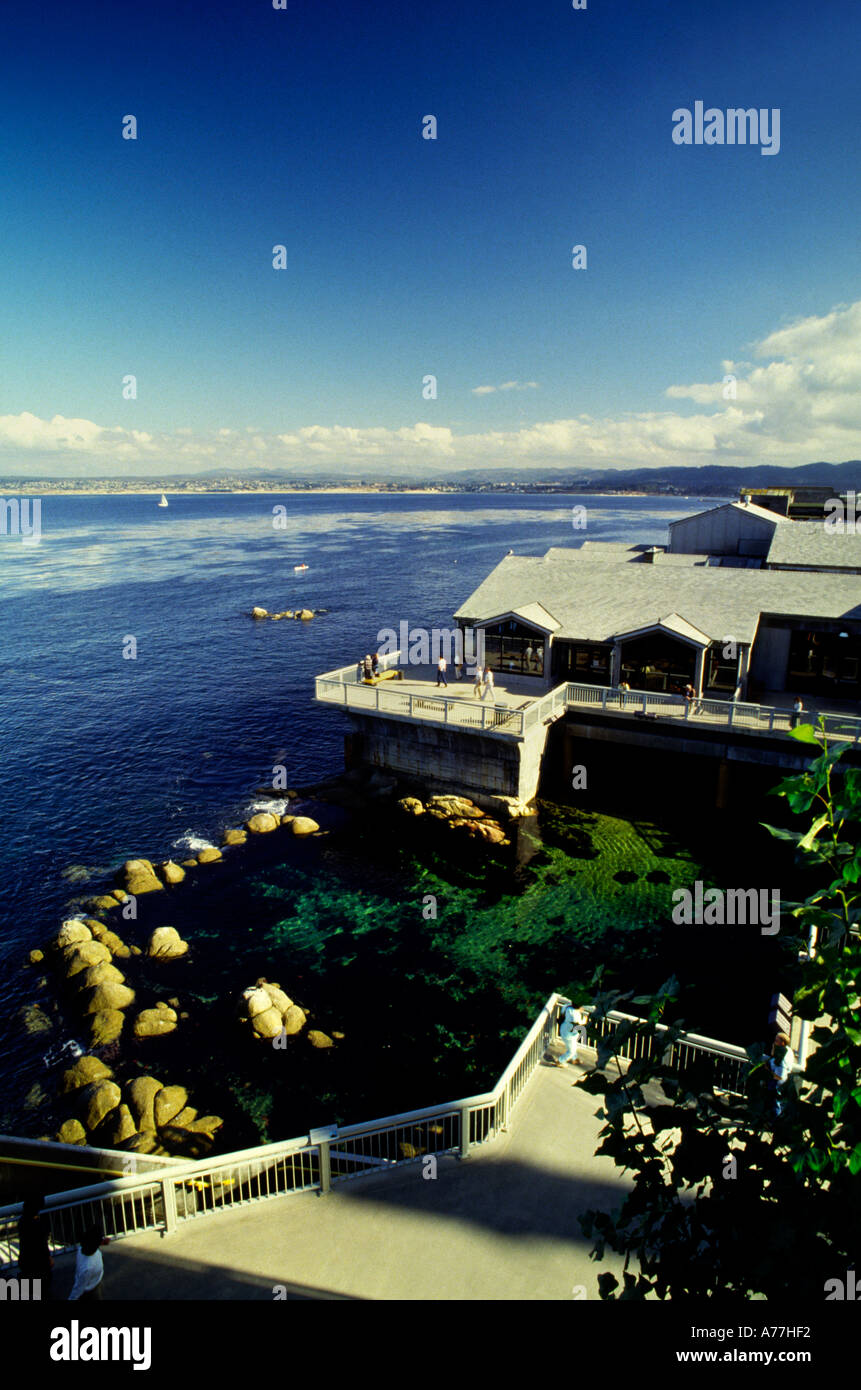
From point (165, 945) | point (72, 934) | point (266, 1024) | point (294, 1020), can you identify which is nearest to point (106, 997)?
point (165, 945)

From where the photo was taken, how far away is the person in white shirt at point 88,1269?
8781 mm

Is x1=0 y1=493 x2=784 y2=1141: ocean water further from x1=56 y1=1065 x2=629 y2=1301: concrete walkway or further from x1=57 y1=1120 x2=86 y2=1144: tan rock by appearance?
x1=56 y1=1065 x2=629 y2=1301: concrete walkway

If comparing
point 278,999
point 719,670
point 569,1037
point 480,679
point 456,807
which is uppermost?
point 719,670

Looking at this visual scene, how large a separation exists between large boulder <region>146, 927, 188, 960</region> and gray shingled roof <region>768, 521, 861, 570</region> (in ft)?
108

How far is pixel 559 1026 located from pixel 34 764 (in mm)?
34423

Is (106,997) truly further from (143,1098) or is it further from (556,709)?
(556,709)

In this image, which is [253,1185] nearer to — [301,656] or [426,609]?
[301,656]

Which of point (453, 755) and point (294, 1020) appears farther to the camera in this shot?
point (453, 755)

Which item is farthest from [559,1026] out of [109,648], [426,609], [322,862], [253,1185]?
[426,609]

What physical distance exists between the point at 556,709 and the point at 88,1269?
24.7m

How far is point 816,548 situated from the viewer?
120ft

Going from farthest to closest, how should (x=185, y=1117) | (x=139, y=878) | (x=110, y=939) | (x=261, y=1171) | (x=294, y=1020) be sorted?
(x=139, y=878)
(x=110, y=939)
(x=294, y=1020)
(x=185, y=1117)
(x=261, y=1171)

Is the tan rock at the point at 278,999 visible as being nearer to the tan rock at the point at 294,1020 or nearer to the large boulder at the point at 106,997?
the tan rock at the point at 294,1020

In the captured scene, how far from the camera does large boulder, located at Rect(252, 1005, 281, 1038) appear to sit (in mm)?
19438
